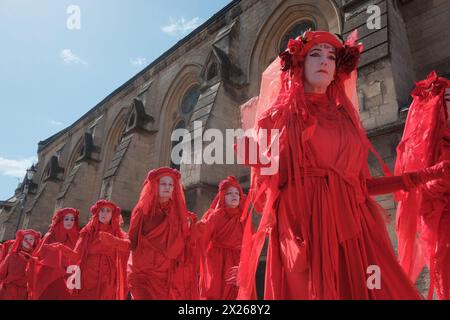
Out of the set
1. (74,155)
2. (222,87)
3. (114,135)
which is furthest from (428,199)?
(74,155)

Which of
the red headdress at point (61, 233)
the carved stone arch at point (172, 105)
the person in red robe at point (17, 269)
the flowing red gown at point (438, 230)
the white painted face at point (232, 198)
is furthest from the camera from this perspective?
the carved stone arch at point (172, 105)

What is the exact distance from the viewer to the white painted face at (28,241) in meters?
6.41

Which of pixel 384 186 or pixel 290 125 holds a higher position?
pixel 290 125

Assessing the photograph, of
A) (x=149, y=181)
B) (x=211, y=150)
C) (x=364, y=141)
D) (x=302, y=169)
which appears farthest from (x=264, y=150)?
(x=211, y=150)

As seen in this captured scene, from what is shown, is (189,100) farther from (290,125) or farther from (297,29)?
(290,125)

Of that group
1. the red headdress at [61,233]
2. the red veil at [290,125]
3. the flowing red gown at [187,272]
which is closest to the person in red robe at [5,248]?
the red headdress at [61,233]

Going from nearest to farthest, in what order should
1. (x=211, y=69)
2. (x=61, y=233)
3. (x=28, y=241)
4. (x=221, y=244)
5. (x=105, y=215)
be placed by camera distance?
(x=221, y=244) < (x=105, y=215) < (x=61, y=233) < (x=28, y=241) < (x=211, y=69)

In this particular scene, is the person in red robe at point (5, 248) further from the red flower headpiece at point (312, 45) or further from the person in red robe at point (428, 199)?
the person in red robe at point (428, 199)

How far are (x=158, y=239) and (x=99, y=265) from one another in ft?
4.21

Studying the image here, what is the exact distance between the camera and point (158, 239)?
13.6 feet

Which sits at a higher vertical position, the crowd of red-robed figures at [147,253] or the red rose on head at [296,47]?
the red rose on head at [296,47]

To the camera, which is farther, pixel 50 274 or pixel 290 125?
pixel 50 274
